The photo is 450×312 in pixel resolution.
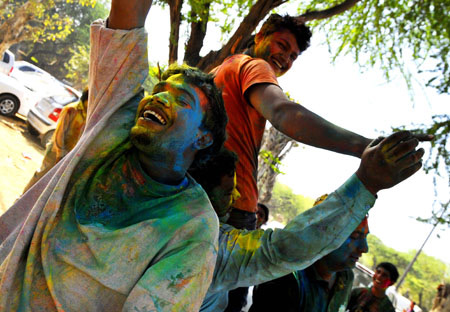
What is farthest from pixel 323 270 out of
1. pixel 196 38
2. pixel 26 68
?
pixel 26 68

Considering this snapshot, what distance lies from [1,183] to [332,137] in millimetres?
7098

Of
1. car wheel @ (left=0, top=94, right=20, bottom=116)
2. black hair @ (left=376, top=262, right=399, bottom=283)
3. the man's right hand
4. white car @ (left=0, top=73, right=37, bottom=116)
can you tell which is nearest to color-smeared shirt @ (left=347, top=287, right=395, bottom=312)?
black hair @ (left=376, top=262, right=399, bottom=283)

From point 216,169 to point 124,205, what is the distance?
21.1 inches

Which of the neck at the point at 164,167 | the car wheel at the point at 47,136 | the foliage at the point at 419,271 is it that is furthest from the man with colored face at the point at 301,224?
the foliage at the point at 419,271

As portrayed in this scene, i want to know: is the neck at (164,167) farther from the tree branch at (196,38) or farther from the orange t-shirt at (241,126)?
the tree branch at (196,38)

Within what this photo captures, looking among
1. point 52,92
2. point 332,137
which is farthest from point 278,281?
point 52,92

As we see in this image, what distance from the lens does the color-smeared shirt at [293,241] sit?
57.1 inches

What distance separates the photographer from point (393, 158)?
1.20 m

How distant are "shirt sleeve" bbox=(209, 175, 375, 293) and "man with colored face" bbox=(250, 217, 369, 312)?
3.02 feet

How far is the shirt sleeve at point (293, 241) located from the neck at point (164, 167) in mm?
398

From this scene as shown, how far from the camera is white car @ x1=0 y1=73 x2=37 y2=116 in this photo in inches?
456

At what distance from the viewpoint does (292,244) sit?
Answer: 1556 millimetres

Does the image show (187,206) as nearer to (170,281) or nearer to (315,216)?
(170,281)

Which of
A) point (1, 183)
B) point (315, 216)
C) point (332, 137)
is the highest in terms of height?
point (332, 137)
